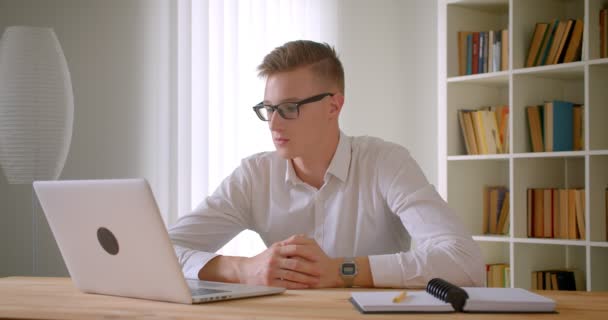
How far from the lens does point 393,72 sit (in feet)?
14.8

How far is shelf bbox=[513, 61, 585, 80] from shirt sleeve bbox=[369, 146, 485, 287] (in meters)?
1.43

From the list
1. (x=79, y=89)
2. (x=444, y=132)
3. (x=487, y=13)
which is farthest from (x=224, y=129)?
(x=487, y=13)

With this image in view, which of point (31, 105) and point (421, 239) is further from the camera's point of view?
point (31, 105)

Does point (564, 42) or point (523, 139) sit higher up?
point (564, 42)

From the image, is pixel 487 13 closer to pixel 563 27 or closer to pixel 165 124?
pixel 563 27

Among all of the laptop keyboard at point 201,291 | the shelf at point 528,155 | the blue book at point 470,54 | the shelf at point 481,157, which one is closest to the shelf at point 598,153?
the shelf at point 528,155

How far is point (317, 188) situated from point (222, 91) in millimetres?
1788

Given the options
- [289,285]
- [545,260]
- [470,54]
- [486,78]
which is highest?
Result: [470,54]

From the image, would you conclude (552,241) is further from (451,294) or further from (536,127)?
(451,294)

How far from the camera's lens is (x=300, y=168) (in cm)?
220

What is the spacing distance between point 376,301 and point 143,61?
2.80 m

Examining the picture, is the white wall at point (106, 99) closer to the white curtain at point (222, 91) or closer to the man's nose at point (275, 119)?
the white curtain at point (222, 91)

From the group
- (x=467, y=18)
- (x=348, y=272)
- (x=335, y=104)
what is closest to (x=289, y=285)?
(x=348, y=272)

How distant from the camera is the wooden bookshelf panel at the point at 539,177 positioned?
3.46 meters
